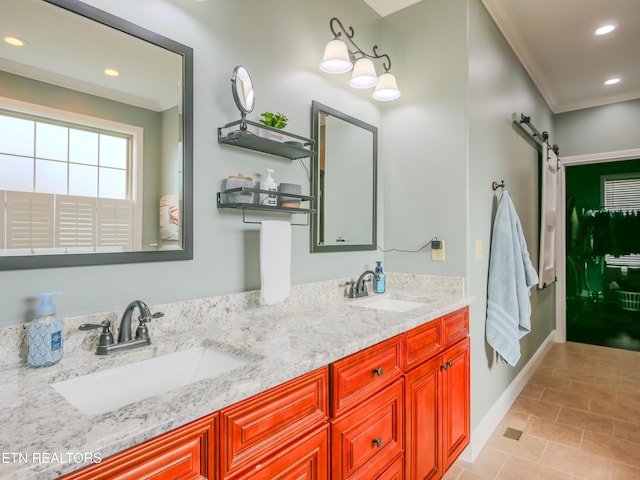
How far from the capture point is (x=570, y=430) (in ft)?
8.05

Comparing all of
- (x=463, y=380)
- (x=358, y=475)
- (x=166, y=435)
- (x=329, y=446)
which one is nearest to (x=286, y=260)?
(x=329, y=446)

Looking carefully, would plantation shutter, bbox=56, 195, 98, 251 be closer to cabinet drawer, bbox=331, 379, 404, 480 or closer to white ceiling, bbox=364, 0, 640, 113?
cabinet drawer, bbox=331, 379, 404, 480

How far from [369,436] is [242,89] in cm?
144

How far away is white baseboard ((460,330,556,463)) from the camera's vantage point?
2.19 m

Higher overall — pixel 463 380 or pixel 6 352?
pixel 6 352

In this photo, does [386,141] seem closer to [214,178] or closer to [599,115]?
[214,178]

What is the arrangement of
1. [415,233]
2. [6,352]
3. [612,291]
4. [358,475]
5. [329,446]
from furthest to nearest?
[612,291], [415,233], [358,475], [329,446], [6,352]

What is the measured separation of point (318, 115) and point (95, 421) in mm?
1701

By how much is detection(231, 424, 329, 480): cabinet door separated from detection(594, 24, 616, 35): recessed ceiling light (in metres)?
3.44

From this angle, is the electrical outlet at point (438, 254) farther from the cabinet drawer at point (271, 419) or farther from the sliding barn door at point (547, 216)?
the sliding barn door at point (547, 216)

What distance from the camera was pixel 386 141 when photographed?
2514 millimetres

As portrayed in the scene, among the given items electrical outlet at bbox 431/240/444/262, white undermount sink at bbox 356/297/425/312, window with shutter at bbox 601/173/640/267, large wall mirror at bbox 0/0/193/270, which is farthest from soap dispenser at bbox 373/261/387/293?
window with shutter at bbox 601/173/640/267

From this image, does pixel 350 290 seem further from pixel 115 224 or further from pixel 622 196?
pixel 622 196

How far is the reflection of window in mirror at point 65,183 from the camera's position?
103 cm
